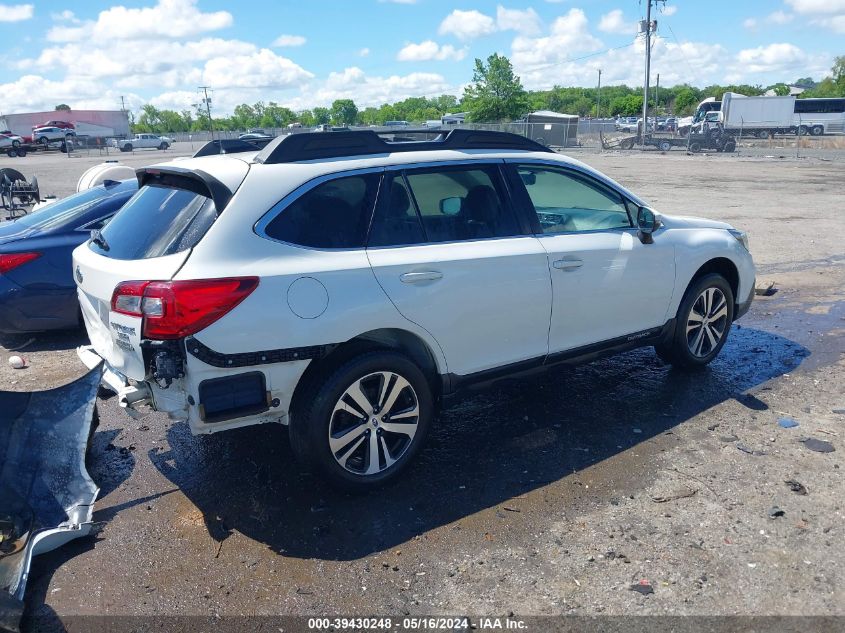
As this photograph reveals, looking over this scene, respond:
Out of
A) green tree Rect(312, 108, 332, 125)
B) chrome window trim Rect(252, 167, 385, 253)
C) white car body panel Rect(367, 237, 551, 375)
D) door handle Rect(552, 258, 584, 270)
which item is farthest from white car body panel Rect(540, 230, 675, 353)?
green tree Rect(312, 108, 332, 125)

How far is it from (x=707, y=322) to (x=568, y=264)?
182 centimetres

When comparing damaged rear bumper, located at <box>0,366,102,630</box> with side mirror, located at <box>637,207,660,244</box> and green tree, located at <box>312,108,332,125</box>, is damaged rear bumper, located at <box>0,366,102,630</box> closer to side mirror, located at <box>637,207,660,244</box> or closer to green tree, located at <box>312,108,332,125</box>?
side mirror, located at <box>637,207,660,244</box>

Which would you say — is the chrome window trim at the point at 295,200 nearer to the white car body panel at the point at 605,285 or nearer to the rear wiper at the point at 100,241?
the rear wiper at the point at 100,241

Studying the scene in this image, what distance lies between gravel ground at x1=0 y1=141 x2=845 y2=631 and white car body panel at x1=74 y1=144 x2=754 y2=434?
0.60 m

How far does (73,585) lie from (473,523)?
6.45ft

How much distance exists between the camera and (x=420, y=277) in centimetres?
380

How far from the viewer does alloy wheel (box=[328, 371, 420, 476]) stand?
3.69 meters

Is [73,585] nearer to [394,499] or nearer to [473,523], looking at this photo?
[394,499]

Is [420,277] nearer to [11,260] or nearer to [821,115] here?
[11,260]

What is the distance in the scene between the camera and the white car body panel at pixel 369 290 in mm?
3357

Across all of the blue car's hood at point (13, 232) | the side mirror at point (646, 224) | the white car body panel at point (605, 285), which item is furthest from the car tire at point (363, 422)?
the blue car's hood at point (13, 232)

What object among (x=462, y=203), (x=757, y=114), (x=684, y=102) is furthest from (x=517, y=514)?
(x=684, y=102)

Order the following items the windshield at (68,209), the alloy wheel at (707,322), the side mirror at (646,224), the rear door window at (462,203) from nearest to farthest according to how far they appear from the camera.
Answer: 1. the rear door window at (462,203)
2. the side mirror at (646,224)
3. the alloy wheel at (707,322)
4. the windshield at (68,209)

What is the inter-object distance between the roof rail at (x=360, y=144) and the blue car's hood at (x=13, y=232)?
383 centimetres
